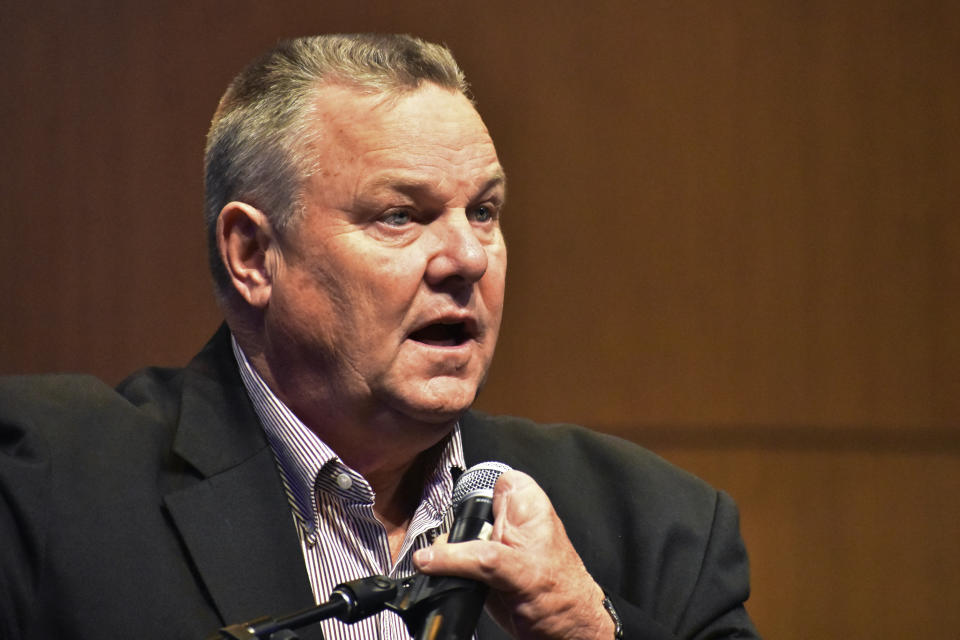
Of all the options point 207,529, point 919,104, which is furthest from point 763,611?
point 207,529

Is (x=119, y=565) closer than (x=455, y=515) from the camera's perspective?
No

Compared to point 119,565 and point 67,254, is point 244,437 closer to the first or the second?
point 119,565

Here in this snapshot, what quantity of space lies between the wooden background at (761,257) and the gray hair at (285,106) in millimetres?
1068

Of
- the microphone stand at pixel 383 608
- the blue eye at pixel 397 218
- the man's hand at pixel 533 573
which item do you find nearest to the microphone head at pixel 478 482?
the man's hand at pixel 533 573

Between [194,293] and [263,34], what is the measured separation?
2.20 feet

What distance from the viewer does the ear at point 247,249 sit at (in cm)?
167

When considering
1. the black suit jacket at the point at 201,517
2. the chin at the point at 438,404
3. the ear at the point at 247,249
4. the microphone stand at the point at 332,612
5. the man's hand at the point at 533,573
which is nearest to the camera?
the microphone stand at the point at 332,612

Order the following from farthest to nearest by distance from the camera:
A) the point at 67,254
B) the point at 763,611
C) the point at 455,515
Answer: the point at 763,611, the point at 67,254, the point at 455,515

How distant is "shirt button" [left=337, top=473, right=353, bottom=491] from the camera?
1.62m

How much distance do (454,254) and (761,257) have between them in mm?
1469

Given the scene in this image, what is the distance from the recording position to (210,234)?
69.6 inches

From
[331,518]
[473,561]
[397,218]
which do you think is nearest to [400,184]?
[397,218]

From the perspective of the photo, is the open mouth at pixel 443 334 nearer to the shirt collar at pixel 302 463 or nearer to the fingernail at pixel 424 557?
the shirt collar at pixel 302 463

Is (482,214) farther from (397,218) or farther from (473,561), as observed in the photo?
(473,561)
